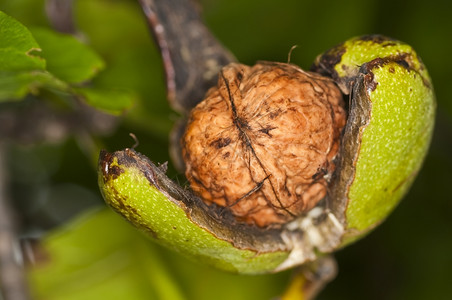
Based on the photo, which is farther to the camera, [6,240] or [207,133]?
[6,240]

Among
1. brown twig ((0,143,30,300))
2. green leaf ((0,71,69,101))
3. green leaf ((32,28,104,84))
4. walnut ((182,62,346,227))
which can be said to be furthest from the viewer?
brown twig ((0,143,30,300))

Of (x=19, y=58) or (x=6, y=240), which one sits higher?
(x=19, y=58)

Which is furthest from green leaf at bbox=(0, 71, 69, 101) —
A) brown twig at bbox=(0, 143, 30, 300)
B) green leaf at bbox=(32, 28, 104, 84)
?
brown twig at bbox=(0, 143, 30, 300)

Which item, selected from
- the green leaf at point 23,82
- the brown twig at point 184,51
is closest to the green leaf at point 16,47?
the green leaf at point 23,82

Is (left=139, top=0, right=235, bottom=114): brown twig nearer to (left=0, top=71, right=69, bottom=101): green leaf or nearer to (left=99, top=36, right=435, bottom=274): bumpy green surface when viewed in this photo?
(left=0, top=71, right=69, bottom=101): green leaf

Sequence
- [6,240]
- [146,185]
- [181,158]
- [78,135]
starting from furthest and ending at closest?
1. [78,135]
2. [6,240]
3. [181,158]
4. [146,185]

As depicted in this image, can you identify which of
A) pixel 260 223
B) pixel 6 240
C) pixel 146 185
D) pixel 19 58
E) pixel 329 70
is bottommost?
pixel 6 240

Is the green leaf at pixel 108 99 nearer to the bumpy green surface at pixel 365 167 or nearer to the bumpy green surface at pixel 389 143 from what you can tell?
the bumpy green surface at pixel 365 167

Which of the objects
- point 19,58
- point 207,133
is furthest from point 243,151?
point 19,58

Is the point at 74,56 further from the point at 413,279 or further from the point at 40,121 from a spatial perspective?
the point at 413,279
